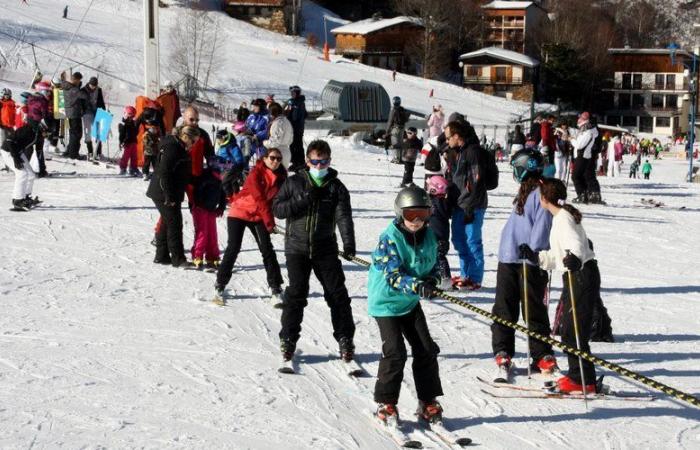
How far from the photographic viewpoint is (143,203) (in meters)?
15.7

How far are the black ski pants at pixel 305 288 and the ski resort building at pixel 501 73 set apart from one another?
75.1 m

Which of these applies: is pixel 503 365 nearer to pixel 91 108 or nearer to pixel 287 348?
pixel 287 348

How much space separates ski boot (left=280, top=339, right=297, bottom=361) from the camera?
7.35 metres

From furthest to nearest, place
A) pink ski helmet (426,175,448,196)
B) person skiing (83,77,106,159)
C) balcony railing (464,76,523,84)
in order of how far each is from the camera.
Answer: balcony railing (464,76,523,84) < person skiing (83,77,106,159) < pink ski helmet (426,175,448,196)

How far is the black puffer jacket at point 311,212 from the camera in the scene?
7133 mm

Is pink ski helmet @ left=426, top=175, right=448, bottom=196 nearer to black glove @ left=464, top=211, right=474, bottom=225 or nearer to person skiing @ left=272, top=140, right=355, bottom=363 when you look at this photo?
black glove @ left=464, top=211, right=474, bottom=225

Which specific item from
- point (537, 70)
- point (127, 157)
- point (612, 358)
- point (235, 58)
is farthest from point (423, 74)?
point (612, 358)

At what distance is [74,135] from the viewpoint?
779 inches

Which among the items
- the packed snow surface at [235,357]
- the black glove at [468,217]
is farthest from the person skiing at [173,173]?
the black glove at [468,217]

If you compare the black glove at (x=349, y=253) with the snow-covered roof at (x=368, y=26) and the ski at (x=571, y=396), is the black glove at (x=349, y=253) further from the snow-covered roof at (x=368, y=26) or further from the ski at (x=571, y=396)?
the snow-covered roof at (x=368, y=26)

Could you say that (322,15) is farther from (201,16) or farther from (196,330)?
(196,330)

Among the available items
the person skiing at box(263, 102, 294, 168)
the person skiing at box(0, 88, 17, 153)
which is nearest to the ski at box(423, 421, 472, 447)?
the person skiing at box(263, 102, 294, 168)

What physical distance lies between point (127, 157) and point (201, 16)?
169 ft

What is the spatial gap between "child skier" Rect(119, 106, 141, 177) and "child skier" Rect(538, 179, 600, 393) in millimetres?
12014
